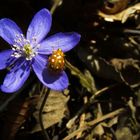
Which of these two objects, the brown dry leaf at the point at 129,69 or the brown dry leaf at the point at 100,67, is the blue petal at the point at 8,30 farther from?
the brown dry leaf at the point at 129,69

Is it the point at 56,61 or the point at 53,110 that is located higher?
the point at 56,61

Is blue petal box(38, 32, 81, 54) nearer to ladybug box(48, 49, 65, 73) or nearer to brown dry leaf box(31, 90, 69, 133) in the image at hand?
ladybug box(48, 49, 65, 73)

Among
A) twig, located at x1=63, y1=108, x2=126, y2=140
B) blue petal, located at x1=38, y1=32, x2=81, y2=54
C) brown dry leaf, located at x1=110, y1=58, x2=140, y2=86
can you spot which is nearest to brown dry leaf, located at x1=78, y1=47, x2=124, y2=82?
brown dry leaf, located at x1=110, y1=58, x2=140, y2=86

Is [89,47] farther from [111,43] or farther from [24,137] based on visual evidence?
[24,137]

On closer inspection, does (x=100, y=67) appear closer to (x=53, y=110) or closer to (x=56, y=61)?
(x=53, y=110)

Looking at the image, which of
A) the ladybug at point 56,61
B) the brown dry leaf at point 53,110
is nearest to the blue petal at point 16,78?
the ladybug at point 56,61

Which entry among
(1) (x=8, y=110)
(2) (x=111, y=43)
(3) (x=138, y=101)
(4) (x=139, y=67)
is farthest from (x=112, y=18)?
(1) (x=8, y=110)

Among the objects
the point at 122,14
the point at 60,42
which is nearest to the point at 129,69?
the point at 122,14
